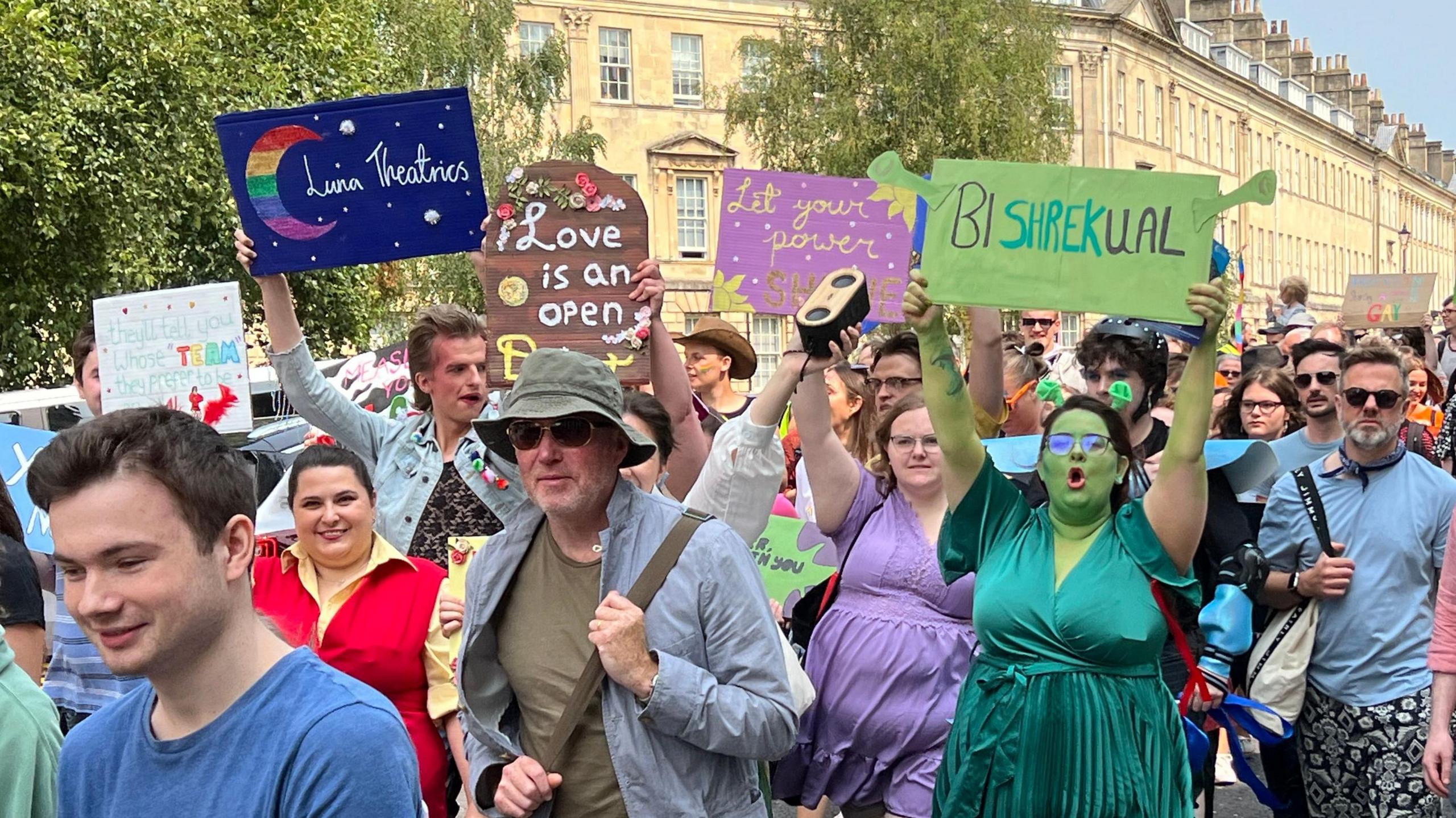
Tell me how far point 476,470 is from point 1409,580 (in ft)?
10.2

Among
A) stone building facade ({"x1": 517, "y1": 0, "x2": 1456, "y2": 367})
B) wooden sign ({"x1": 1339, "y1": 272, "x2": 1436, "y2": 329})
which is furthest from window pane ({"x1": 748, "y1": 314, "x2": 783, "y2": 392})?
wooden sign ({"x1": 1339, "y1": 272, "x2": 1436, "y2": 329})

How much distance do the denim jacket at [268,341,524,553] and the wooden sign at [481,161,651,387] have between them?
1.13ft

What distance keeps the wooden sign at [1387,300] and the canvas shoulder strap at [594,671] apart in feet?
40.7

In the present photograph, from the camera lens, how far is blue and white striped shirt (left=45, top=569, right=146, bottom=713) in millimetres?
4922

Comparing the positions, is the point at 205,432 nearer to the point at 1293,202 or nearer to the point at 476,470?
the point at 476,470

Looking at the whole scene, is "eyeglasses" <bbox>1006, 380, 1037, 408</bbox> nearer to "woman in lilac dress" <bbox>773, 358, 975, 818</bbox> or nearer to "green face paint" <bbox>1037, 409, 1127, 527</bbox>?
"woman in lilac dress" <bbox>773, 358, 975, 818</bbox>

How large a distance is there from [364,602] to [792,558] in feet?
4.71

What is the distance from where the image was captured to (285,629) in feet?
8.47

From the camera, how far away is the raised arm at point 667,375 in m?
5.01

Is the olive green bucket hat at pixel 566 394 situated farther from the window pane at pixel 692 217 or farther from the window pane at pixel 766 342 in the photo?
the window pane at pixel 692 217

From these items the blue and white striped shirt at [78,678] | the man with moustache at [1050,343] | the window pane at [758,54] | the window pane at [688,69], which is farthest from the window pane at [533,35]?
the blue and white striped shirt at [78,678]

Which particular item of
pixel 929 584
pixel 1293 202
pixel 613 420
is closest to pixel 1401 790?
pixel 929 584

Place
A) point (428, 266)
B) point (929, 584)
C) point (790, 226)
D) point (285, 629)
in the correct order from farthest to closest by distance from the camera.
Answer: point (428, 266)
point (790, 226)
point (929, 584)
point (285, 629)

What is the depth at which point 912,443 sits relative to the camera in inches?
193
